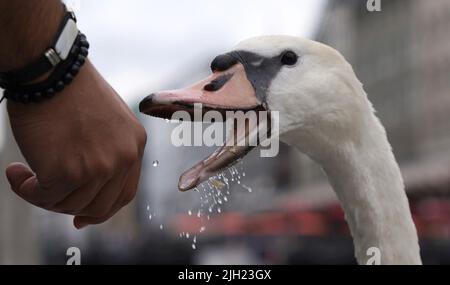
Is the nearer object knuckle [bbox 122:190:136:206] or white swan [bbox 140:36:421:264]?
knuckle [bbox 122:190:136:206]

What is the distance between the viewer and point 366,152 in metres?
1.84

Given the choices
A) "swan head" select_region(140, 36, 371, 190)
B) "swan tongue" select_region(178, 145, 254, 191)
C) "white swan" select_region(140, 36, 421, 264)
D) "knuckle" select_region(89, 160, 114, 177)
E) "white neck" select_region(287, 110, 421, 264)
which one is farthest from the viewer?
"white neck" select_region(287, 110, 421, 264)

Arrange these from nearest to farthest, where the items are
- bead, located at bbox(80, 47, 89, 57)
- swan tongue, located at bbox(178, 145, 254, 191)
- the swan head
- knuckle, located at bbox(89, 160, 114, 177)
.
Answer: knuckle, located at bbox(89, 160, 114, 177) → bead, located at bbox(80, 47, 89, 57) → swan tongue, located at bbox(178, 145, 254, 191) → the swan head

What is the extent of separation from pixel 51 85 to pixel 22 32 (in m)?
0.08

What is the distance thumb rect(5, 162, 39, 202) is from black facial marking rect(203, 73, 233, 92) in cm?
42

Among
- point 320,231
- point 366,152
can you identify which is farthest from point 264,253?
point 366,152

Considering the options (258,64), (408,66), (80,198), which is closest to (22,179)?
(80,198)

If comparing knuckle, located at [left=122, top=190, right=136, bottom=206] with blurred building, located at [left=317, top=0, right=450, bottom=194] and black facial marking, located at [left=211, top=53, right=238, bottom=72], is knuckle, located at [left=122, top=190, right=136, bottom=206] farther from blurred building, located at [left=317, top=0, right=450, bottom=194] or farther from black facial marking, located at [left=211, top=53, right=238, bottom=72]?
blurred building, located at [left=317, top=0, right=450, bottom=194]

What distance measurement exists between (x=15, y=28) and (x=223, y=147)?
442 mm

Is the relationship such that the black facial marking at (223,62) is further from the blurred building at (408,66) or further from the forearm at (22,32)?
the blurred building at (408,66)

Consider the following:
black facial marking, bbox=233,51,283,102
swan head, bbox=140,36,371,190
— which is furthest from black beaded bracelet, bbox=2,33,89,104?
black facial marking, bbox=233,51,283,102

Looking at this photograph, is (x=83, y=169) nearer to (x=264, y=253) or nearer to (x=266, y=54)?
(x=266, y=54)

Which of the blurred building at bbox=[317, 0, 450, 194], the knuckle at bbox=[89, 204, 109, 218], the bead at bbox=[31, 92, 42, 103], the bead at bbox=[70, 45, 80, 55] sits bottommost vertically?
the knuckle at bbox=[89, 204, 109, 218]

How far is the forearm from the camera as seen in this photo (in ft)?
3.76
